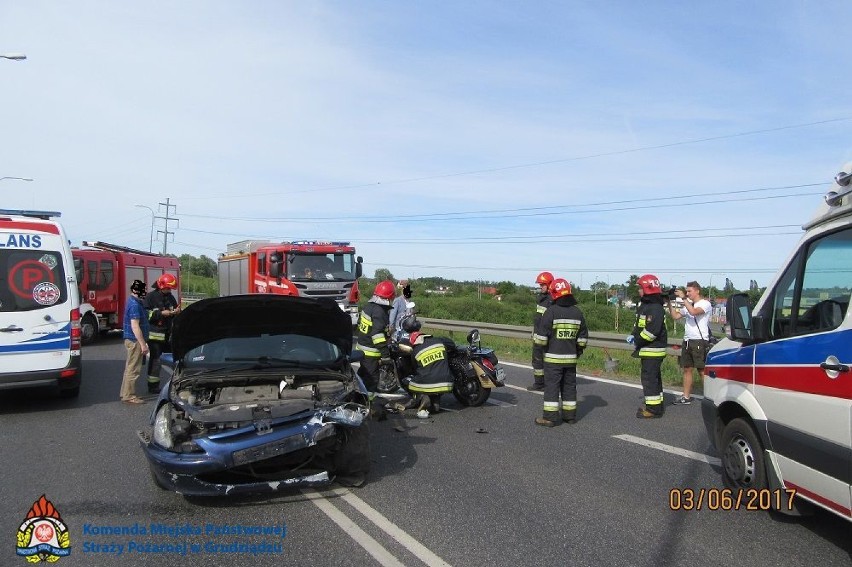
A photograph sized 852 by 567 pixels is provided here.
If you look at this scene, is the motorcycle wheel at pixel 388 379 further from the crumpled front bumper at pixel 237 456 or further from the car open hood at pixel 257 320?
the crumpled front bumper at pixel 237 456

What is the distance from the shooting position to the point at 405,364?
28.7ft

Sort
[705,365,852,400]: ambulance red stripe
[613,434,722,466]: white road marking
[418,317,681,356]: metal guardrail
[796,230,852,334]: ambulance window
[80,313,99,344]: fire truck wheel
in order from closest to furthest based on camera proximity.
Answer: [705,365,852,400]: ambulance red stripe → [796,230,852,334]: ambulance window → [613,434,722,466]: white road marking → [418,317,681,356]: metal guardrail → [80,313,99,344]: fire truck wheel

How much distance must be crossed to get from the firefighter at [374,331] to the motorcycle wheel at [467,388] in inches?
50.2

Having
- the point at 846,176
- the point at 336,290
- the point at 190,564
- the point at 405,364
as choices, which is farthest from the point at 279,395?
the point at 336,290

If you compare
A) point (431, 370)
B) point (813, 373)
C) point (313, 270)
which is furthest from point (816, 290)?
point (313, 270)

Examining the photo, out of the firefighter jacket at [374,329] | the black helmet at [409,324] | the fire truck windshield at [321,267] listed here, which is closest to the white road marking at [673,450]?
the black helmet at [409,324]

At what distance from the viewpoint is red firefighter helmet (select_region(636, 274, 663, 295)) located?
8.46 meters

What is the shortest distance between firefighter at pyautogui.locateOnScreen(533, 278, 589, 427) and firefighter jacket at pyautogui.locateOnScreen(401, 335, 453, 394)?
1254 mm

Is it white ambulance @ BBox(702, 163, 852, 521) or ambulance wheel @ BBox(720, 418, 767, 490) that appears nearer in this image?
white ambulance @ BBox(702, 163, 852, 521)

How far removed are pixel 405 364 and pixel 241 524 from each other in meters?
4.35

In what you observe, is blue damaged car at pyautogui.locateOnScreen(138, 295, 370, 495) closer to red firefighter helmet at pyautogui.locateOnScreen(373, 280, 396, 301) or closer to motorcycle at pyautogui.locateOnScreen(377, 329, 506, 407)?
red firefighter helmet at pyautogui.locateOnScreen(373, 280, 396, 301)

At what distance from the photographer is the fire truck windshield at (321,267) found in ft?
65.2
